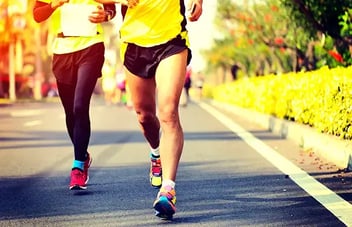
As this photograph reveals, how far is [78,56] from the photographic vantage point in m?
7.14

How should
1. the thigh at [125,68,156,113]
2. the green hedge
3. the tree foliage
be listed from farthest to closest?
the tree foliage < the green hedge < the thigh at [125,68,156,113]

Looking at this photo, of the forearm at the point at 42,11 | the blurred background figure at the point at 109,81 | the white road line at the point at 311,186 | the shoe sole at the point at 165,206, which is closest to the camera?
the shoe sole at the point at 165,206

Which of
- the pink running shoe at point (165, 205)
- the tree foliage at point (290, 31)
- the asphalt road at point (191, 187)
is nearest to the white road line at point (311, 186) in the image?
the asphalt road at point (191, 187)

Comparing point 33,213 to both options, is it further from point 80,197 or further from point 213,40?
point 213,40

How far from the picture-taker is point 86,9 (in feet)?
23.2

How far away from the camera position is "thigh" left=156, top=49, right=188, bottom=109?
5867 mm

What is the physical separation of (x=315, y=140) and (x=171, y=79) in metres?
5.32

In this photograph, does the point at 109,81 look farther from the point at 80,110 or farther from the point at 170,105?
the point at 170,105

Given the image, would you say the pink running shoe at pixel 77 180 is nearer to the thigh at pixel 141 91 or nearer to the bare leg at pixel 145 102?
the bare leg at pixel 145 102

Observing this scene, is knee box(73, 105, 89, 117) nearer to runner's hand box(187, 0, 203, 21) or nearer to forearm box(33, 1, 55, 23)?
forearm box(33, 1, 55, 23)

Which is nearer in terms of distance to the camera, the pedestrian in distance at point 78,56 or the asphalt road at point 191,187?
the asphalt road at point 191,187

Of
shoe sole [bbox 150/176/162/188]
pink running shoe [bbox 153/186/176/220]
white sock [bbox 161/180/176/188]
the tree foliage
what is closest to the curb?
the tree foliage

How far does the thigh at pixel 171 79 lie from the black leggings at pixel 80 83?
4.28 ft

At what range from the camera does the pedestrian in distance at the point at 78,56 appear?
23.2 ft
